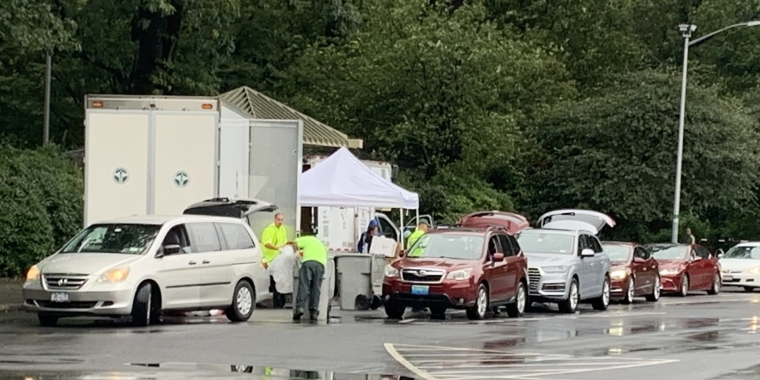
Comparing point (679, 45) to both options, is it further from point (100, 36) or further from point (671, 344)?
point (671, 344)

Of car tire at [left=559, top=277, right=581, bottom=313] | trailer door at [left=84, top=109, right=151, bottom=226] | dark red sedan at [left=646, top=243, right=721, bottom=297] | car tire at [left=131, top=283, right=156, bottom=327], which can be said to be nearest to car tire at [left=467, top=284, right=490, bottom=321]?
car tire at [left=559, top=277, right=581, bottom=313]

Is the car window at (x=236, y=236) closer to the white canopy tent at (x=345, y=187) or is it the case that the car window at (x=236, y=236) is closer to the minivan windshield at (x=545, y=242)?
the white canopy tent at (x=345, y=187)

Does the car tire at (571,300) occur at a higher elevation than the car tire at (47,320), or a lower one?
lower

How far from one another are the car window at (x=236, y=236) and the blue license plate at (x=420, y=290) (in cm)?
295

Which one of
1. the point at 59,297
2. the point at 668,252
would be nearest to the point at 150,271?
the point at 59,297

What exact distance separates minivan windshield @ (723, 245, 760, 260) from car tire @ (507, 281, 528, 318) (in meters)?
18.2

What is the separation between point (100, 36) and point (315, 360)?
2981 centimetres

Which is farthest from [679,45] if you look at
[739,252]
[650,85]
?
[739,252]

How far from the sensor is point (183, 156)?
76.6 ft

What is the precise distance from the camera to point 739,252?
141 feet

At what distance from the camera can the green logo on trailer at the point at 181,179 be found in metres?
23.4

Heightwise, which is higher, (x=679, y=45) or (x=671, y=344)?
(x=679, y=45)

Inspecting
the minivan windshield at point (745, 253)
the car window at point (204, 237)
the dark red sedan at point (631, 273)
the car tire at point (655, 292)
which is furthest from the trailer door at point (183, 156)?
the minivan windshield at point (745, 253)

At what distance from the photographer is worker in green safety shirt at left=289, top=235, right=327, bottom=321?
22.5 meters
